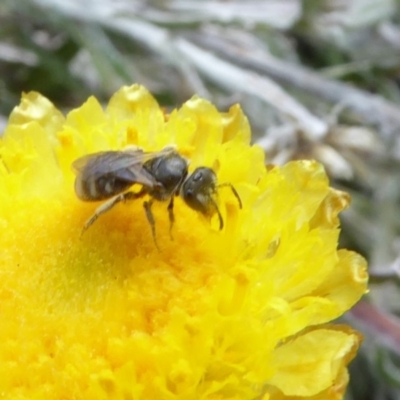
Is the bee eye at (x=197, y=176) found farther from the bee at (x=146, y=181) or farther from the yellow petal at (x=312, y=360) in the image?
the yellow petal at (x=312, y=360)

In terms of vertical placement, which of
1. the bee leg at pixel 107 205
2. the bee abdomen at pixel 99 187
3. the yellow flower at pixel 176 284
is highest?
the bee abdomen at pixel 99 187

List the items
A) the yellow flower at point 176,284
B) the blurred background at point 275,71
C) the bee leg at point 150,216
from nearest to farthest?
the yellow flower at point 176,284, the bee leg at point 150,216, the blurred background at point 275,71

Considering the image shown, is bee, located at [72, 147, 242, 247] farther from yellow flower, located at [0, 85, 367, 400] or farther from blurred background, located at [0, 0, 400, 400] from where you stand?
blurred background, located at [0, 0, 400, 400]

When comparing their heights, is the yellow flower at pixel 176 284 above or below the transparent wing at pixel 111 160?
below

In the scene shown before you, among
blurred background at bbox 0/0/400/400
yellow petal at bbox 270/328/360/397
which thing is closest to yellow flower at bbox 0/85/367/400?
yellow petal at bbox 270/328/360/397

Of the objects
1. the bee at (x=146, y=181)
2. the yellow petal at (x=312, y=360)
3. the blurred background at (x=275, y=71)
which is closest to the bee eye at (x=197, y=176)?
the bee at (x=146, y=181)

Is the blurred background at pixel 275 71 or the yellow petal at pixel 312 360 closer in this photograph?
the yellow petal at pixel 312 360

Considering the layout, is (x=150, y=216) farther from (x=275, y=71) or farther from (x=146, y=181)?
(x=275, y=71)

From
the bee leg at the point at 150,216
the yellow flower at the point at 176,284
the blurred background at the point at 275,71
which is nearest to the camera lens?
the yellow flower at the point at 176,284

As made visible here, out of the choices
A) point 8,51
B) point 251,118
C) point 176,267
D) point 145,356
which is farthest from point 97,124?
point 8,51
